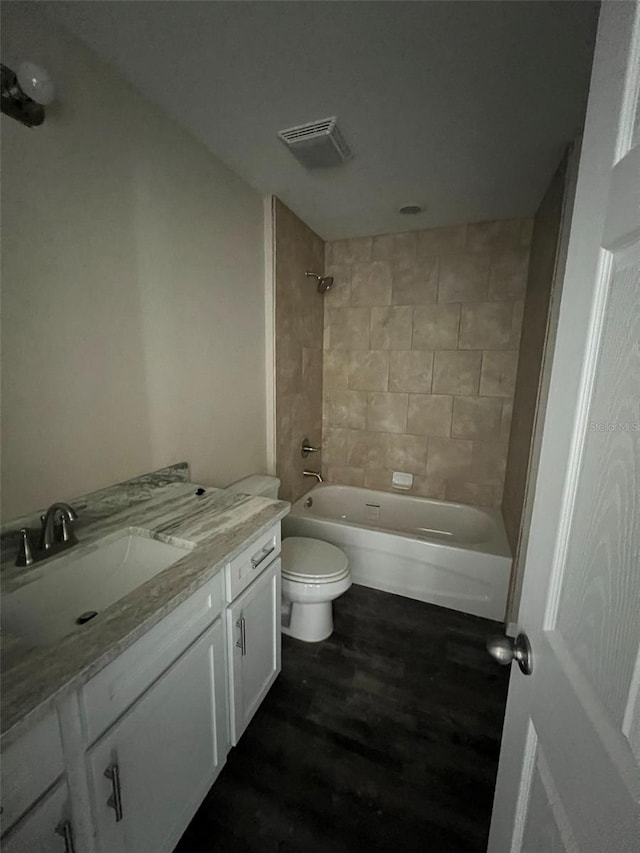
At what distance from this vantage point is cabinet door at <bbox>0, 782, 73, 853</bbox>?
58 cm

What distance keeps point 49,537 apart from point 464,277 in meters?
2.72

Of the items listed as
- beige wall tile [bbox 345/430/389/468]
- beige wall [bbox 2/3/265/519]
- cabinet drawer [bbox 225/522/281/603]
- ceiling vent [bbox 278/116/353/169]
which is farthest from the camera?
beige wall tile [bbox 345/430/389/468]

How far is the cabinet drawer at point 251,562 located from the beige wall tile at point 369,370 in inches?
68.4

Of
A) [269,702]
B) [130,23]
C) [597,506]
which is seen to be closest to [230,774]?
[269,702]

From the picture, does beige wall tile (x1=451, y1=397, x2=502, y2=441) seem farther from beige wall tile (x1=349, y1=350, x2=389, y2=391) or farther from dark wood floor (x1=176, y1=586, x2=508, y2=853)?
dark wood floor (x1=176, y1=586, x2=508, y2=853)

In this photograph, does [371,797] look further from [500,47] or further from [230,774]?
[500,47]

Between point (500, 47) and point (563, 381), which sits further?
point (500, 47)

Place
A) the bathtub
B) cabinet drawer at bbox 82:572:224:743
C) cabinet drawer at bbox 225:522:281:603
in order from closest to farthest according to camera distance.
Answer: cabinet drawer at bbox 82:572:224:743 < cabinet drawer at bbox 225:522:281:603 < the bathtub

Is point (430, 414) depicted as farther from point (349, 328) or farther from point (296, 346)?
point (296, 346)

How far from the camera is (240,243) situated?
1.88 m

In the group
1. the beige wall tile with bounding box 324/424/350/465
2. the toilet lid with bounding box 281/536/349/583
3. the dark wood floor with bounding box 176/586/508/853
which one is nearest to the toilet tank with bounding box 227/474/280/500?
the toilet lid with bounding box 281/536/349/583

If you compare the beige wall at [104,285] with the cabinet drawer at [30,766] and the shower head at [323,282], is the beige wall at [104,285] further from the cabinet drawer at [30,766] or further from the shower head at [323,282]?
the shower head at [323,282]

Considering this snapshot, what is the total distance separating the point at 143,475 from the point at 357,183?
6.04 feet

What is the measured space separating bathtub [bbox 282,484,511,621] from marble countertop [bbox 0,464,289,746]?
1.05m
